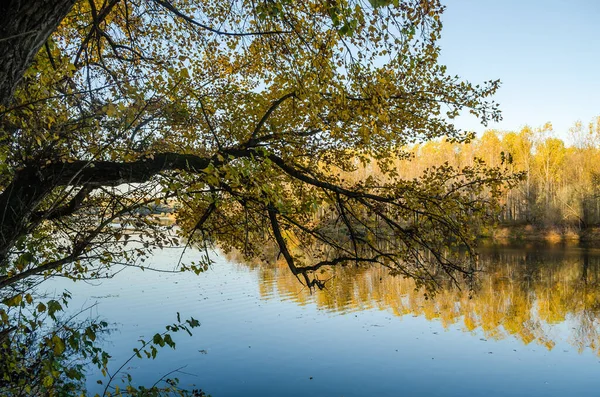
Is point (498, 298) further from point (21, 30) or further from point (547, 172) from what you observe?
point (547, 172)

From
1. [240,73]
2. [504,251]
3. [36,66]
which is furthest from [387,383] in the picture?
[504,251]

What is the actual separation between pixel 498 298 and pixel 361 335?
6.64 m

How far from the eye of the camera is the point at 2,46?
2297 mm

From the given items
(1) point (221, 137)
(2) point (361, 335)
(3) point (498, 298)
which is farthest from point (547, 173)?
(1) point (221, 137)

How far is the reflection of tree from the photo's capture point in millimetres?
13578

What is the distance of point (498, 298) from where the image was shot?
55.3 ft

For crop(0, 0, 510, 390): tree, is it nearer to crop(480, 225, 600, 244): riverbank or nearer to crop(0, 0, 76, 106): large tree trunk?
crop(0, 0, 76, 106): large tree trunk

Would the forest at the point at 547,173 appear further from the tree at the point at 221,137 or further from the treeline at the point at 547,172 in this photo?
the tree at the point at 221,137

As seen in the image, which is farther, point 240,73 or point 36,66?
point 240,73

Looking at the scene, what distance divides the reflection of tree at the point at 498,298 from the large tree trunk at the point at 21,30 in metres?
8.90

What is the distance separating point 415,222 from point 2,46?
13.1 ft

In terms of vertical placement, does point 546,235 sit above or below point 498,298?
above

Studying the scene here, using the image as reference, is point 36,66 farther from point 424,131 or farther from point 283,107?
point 424,131

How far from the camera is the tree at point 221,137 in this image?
3162mm
